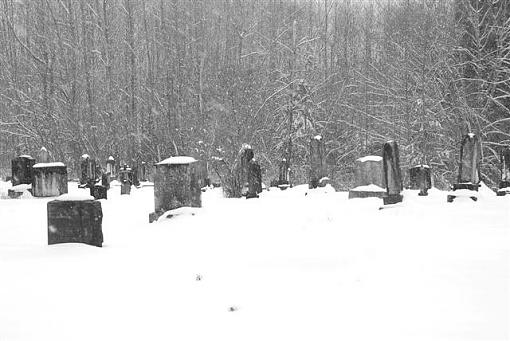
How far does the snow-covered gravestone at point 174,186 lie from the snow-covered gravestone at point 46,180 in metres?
6.60

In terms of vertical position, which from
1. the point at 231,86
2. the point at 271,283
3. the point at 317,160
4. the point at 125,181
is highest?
the point at 231,86

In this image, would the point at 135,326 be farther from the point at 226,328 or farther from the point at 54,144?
the point at 54,144

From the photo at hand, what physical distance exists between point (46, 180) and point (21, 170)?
69.0 inches

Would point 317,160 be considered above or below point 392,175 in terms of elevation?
above

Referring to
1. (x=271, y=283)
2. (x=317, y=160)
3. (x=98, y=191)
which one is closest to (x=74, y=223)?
(x=271, y=283)

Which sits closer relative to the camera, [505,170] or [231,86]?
[505,170]

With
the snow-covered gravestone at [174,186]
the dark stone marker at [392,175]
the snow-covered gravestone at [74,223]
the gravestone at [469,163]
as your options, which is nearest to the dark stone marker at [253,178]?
the snow-covered gravestone at [174,186]

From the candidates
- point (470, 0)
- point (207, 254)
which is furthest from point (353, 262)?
point (470, 0)

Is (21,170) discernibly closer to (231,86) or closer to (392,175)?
(392,175)

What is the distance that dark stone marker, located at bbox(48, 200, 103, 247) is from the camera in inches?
231

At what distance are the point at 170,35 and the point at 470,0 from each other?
21941 mm

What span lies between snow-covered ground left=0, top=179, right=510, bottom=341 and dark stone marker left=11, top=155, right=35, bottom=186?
Result: 8.90m

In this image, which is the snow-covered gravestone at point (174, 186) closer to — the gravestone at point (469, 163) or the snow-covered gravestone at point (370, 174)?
the snow-covered gravestone at point (370, 174)

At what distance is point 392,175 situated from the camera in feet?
31.9
